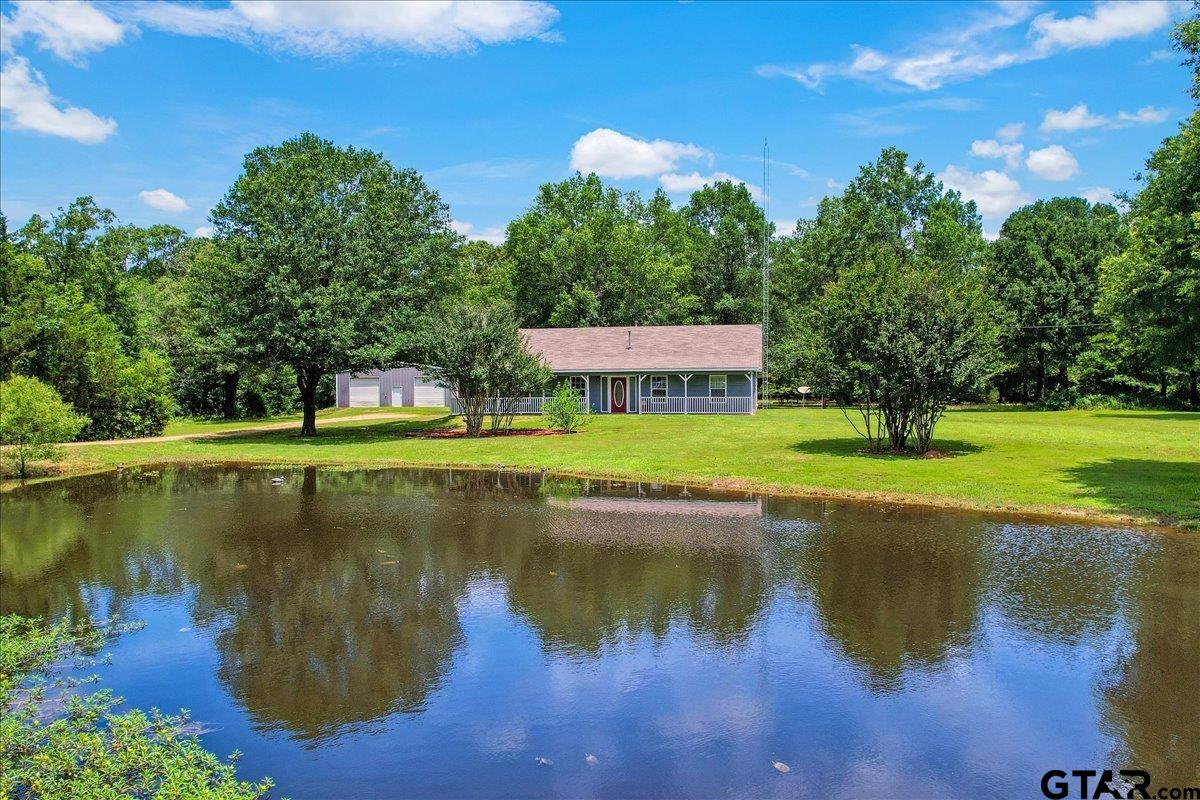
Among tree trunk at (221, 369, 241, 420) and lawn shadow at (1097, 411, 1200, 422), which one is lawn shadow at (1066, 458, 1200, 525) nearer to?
lawn shadow at (1097, 411, 1200, 422)

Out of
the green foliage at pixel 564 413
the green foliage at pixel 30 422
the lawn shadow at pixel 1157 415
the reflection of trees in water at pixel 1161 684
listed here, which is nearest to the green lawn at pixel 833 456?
the lawn shadow at pixel 1157 415

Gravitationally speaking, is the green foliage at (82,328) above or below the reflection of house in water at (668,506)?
above

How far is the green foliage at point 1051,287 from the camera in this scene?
1924 inches

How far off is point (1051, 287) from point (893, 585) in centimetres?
4641

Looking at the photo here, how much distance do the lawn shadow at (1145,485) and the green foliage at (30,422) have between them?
2709 cm

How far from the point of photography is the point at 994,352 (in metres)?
22.0

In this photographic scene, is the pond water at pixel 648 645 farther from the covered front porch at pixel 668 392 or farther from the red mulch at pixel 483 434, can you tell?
the covered front porch at pixel 668 392

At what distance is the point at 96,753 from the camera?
593 cm

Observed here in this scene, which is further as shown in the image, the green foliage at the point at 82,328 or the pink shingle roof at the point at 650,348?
the pink shingle roof at the point at 650,348

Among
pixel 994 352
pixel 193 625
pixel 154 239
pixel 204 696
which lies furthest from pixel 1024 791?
pixel 154 239

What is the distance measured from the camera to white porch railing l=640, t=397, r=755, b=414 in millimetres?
40156

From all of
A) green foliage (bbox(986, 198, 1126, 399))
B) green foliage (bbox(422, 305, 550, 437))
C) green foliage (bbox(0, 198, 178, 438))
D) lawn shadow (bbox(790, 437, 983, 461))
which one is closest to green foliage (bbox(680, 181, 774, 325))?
green foliage (bbox(986, 198, 1126, 399))

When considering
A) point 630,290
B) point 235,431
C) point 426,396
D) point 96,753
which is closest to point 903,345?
point 96,753

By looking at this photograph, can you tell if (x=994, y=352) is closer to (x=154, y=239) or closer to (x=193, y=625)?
(x=193, y=625)
